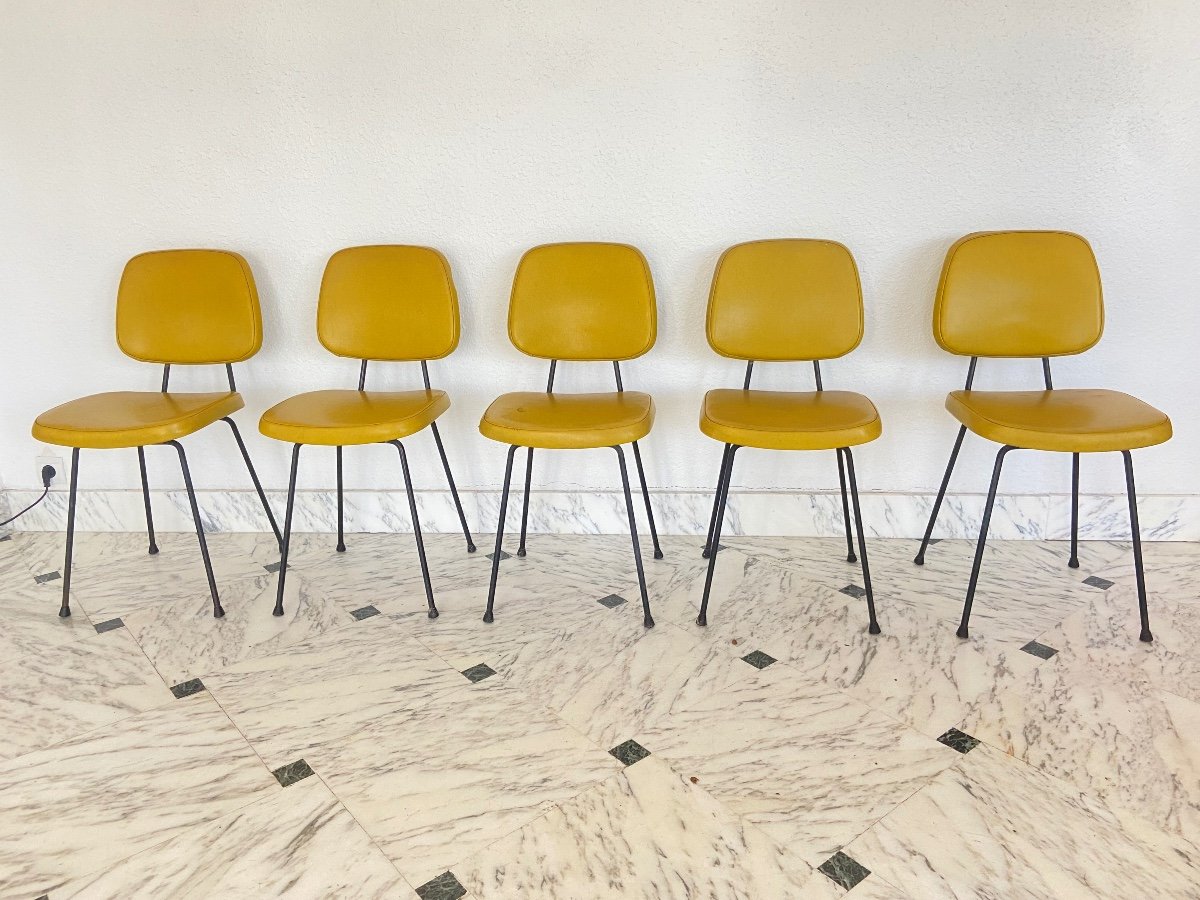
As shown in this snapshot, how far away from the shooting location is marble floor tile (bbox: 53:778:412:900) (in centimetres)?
128

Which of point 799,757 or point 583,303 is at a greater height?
point 583,303

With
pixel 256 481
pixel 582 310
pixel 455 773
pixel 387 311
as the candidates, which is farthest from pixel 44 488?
pixel 455 773

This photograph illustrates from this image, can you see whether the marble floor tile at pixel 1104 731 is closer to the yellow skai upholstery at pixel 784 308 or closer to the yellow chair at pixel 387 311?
the yellow skai upholstery at pixel 784 308

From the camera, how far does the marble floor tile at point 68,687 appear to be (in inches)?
67.0

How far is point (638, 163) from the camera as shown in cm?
235

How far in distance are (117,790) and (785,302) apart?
1929 mm

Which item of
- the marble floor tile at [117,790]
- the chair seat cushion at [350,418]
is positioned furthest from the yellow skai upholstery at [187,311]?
the marble floor tile at [117,790]

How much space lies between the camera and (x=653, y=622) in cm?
208

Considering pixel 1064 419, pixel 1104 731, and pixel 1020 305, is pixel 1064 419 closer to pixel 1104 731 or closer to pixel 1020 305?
pixel 1020 305

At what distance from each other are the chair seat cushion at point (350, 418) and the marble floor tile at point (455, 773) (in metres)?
0.69

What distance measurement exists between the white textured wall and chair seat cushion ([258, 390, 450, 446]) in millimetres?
351

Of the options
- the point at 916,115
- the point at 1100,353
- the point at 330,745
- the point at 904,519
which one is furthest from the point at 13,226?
the point at 1100,353

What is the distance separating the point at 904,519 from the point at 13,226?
302cm

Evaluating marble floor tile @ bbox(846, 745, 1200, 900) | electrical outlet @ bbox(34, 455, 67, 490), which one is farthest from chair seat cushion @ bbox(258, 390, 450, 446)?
marble floor tile @ bbox(846, 745, 1200, 900)
